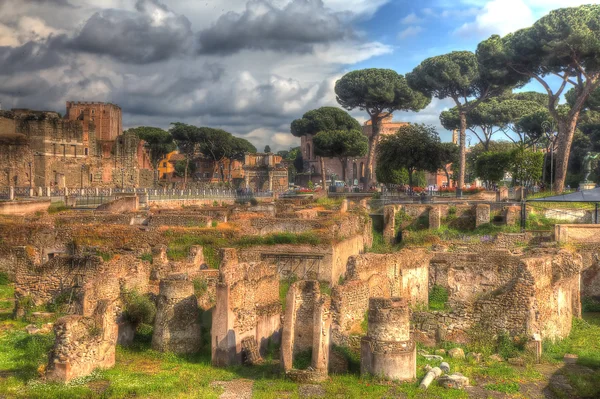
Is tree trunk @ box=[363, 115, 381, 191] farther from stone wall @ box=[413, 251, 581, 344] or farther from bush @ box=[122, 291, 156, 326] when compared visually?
bush @ box=[122, 291, 156, 326]

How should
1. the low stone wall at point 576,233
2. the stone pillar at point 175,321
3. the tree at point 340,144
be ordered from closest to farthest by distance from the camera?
the stone pillar at point 175,321 < the low stone wall at point 576,233 < the tree at point 340,144

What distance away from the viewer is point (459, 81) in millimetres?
47125

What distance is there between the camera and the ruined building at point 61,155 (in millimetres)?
44531

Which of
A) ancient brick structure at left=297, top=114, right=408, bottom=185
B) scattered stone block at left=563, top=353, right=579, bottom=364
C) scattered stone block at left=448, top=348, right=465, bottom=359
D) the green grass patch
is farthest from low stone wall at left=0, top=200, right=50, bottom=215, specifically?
ancient brick structure at left=297, top=114, right=408, bottom=185

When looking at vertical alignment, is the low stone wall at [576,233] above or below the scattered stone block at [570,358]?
above

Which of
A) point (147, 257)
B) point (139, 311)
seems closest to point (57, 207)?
point (147, 257)

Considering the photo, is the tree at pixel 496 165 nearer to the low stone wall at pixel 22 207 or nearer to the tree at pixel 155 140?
the low stone wall at pixel 22 207

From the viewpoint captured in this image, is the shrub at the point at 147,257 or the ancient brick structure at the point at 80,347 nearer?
the ancient brick structure at the point at 80,347

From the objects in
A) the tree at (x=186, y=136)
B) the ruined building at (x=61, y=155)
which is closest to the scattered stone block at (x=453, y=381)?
the ruined building at (x=61, y=155)

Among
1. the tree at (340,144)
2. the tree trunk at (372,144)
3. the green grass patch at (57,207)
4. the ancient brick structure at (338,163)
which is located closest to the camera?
the green grass patch at (57,207)

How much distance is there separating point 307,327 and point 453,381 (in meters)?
2.81

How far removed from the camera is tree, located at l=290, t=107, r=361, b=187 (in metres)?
81.8

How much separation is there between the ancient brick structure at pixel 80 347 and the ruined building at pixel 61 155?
35551 millimetres

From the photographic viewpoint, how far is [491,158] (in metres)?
45.0
